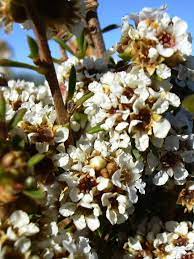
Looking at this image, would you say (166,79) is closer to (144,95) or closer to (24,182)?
(144,95)

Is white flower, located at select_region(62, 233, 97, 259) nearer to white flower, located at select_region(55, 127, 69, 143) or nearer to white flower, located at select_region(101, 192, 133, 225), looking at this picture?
white flower, located at select_region(101, 192, 133, 225)

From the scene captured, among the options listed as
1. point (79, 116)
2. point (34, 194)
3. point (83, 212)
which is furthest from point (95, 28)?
point (34, 194)

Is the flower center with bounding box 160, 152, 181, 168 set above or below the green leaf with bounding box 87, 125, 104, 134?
below

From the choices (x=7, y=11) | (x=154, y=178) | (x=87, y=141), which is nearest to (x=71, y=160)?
(x=87, y=141)

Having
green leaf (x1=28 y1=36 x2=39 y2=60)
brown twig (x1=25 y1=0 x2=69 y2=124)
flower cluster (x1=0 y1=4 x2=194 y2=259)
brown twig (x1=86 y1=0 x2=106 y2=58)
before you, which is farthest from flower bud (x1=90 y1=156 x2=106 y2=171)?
brown twig (x1=86 y1=0 x2=106 y2=58)

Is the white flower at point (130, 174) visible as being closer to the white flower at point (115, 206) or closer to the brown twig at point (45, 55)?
the white flower at point (115, 206)

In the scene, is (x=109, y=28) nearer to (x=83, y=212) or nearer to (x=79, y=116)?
(x=79, y=116)

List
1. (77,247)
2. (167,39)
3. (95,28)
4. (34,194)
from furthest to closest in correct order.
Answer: (95,28), (167,39), (77,247), (34,194)

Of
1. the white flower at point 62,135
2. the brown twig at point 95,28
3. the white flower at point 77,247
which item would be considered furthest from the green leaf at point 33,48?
the brown twig at point 95,28
